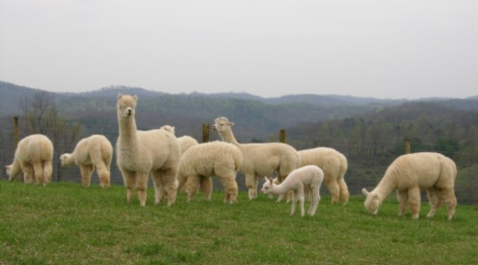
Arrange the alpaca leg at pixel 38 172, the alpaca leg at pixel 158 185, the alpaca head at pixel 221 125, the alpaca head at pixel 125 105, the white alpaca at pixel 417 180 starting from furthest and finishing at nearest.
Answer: the alpaca leg at pixel 38 172, the alpaca head at pixel 221 125, the white alpaca at pixel 417 180, the alpaca leg at pixel 158 185, the alpaca head at pixel 125 105

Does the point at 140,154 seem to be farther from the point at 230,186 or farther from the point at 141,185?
the point at 230,186

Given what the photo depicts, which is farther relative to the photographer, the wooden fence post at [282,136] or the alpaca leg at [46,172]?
the wooden fence post at [282,136]

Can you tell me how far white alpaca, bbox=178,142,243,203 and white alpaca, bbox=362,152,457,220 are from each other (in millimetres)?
3194

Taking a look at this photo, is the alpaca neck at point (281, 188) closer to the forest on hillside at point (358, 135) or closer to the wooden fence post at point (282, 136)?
the wooden fence post at point (282, 136)

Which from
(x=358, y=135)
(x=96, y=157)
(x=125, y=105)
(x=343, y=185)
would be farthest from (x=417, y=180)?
(x=358, y=135)

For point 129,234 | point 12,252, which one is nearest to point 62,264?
point 12,252

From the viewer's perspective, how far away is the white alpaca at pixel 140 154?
11461 millimetres

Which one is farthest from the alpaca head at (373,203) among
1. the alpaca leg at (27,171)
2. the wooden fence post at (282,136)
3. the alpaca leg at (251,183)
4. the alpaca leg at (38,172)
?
the alpaca leg at (27,171)

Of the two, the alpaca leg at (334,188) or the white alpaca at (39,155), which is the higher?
the white alpaca at (39,155)

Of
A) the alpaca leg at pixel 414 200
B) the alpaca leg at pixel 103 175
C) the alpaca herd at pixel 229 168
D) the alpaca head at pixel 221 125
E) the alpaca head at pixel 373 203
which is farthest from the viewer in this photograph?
the alpaca leg at pixel 103 175

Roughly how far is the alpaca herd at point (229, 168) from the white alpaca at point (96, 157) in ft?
0.12

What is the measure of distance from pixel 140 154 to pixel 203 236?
3337 millimetres

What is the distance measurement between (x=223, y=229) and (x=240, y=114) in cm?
11445

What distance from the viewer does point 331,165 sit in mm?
16125
